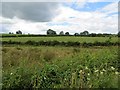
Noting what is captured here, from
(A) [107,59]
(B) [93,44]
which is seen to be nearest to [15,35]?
(B) [93,44]

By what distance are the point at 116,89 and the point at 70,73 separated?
1.38 m

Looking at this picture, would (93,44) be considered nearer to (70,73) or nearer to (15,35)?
(15,35)

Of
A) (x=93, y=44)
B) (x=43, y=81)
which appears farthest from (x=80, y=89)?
(x=93, y=44)

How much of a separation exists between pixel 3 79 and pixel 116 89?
8.55 feet

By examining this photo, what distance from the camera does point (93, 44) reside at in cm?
4216

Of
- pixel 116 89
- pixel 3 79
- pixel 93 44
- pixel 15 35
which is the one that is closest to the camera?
pixel 116 89

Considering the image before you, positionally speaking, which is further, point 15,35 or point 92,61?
point 15,35

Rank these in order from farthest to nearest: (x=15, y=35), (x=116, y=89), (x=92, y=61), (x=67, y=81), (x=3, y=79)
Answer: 1. (x=15, y=35)
2. (x=92, y=61)
3. (x=3, y=79)
4. (x=67, y=81)
5. (x=116, y=89)

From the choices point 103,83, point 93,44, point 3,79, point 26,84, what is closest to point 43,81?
point 26,84

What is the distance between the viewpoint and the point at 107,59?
7.24 meters

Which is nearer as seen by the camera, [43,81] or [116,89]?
[116,89]

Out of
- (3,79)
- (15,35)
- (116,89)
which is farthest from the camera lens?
(15,35)

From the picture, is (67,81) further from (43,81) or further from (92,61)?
(92,61)

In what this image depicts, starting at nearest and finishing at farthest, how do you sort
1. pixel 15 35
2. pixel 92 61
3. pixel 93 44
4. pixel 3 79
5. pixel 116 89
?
pixel 116 89 < pixel 3 79 < pixel 92 61 < pixel 93 44 < pixel 15 35
